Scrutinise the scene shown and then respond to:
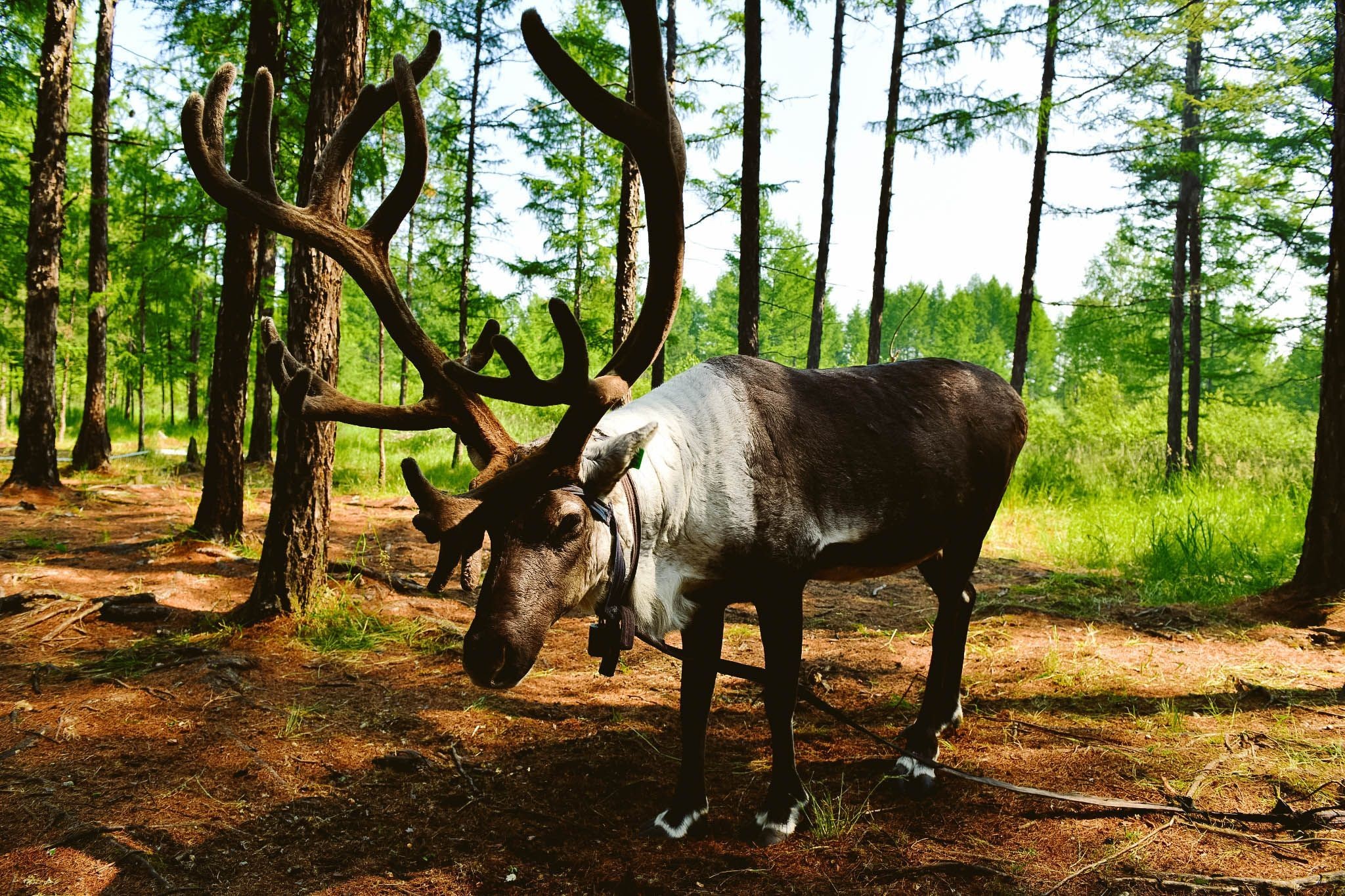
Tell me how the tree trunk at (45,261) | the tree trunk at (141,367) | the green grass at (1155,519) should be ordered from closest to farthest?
1. the green grass at (1155,519)
2. the tree trunk at (45,261)
3. the tree trunk at (141,367)

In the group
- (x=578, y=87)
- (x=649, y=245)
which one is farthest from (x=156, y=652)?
(x=578, y=87)

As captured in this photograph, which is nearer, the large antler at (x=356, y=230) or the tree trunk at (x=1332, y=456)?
the large antler at (x=356, y=230)

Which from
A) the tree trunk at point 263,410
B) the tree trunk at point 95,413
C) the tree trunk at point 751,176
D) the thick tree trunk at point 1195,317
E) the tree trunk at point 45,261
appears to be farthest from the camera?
the thick tree trunk at point 1195,317

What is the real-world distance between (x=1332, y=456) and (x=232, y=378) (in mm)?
9493

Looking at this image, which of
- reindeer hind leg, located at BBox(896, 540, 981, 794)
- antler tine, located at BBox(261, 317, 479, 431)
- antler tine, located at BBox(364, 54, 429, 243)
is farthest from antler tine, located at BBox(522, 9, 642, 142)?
reindeer hind leg, located at BBox(896, 540, 981, 794)

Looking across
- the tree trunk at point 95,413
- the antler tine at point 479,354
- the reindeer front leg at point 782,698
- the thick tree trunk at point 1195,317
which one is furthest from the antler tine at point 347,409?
the thick tree trunk at point 1195,317

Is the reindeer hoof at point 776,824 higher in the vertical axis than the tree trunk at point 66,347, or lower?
lower

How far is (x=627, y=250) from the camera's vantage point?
9891 mm

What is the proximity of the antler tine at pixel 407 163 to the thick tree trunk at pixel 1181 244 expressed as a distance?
16605 millimetres

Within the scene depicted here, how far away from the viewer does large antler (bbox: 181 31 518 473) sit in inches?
107

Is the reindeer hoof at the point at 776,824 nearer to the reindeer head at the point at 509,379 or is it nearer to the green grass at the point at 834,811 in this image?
the green grass at the point at 834,811

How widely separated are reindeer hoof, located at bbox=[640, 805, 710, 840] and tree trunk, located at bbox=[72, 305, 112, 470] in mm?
13333

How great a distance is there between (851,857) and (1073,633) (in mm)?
3559

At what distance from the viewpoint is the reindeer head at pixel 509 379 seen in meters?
2.40
